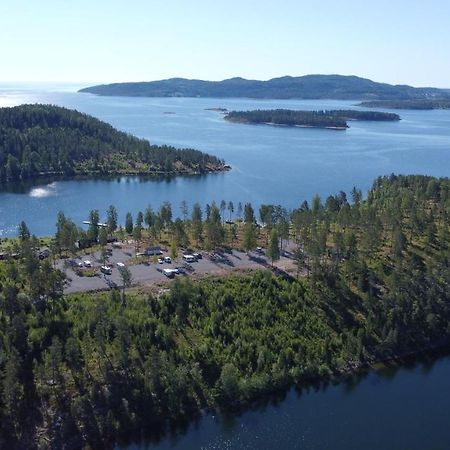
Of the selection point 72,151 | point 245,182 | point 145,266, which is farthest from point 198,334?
point 72,151

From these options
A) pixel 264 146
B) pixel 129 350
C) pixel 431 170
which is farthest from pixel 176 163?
pixel 129 350

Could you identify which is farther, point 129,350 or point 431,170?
point 431,170

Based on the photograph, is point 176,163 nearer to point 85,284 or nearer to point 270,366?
point 85,284

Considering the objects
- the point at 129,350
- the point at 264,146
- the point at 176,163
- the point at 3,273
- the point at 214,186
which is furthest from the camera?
the point at 264,146

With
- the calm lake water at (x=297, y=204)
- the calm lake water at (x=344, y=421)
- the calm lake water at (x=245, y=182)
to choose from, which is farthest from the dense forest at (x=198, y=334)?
the calm lake water at (x=245, y=182)

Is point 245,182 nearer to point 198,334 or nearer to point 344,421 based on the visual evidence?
point 198,334

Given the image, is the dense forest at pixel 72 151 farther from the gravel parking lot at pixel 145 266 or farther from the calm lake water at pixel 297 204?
the gravel parking lot at pixel 145 266
